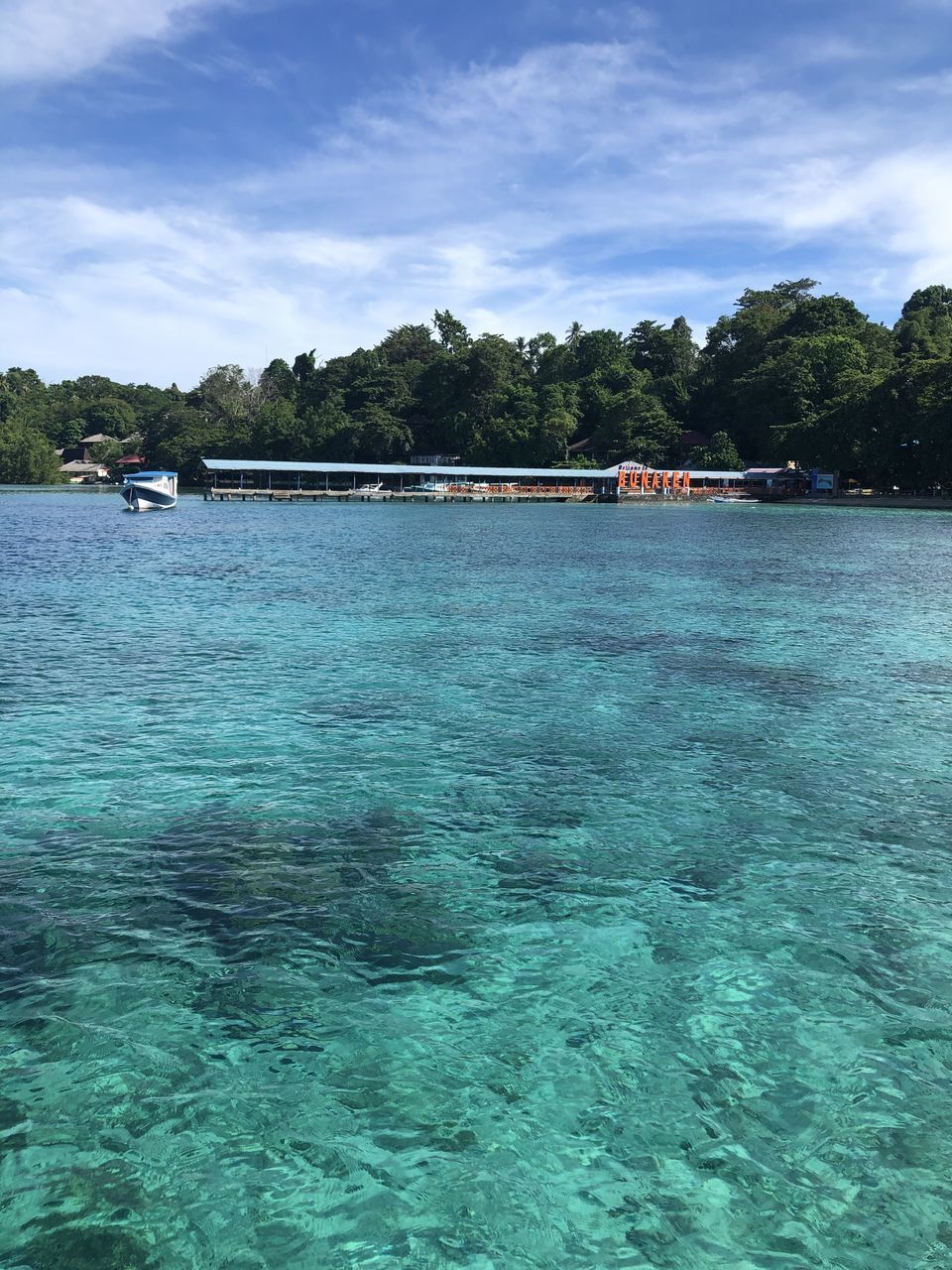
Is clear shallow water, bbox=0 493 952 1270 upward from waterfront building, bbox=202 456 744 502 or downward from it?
downward

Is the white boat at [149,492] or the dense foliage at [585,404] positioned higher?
the dense foliage at [585,404]

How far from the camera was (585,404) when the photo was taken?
10006 cm

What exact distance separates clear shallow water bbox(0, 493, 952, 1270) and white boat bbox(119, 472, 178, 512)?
158 feet

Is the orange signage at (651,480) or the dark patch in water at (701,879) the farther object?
→ the orange signage at (651,480)

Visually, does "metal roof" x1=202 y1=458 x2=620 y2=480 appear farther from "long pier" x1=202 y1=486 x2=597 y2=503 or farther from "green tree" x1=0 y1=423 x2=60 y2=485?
"green tree" x1=0 y1=423 x2=60 y2=485

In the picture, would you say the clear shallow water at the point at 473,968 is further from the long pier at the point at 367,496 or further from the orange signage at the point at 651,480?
the orange signage at the point at 651,480

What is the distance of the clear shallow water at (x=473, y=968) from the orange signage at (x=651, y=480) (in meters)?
72.3

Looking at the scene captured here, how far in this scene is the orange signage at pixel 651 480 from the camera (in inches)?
3250

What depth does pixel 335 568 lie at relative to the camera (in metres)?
26.9

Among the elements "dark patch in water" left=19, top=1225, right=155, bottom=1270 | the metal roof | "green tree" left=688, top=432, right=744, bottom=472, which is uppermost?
"green tree" left=688, top=432, right=744, bottom=472

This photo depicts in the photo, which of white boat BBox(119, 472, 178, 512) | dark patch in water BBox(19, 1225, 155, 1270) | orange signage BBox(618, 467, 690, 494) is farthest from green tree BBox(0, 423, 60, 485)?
dark patch in water BBox(19, 1225, 155, 1270)

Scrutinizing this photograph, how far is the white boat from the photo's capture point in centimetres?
5675

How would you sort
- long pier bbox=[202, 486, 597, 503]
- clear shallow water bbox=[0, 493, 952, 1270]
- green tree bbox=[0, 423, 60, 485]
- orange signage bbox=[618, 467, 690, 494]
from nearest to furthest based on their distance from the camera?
clear shallow water bbox=[0, 493, 952, 1270], long pier bbox=[202, 486, 597, 503], orange signage bbox=[618, 467, 690, 494], green tree bbox=[0, 423, 60, 485]

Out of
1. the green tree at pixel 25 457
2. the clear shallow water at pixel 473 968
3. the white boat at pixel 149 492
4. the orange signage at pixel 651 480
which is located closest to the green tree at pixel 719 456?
the orange signage at pixel 651 480
